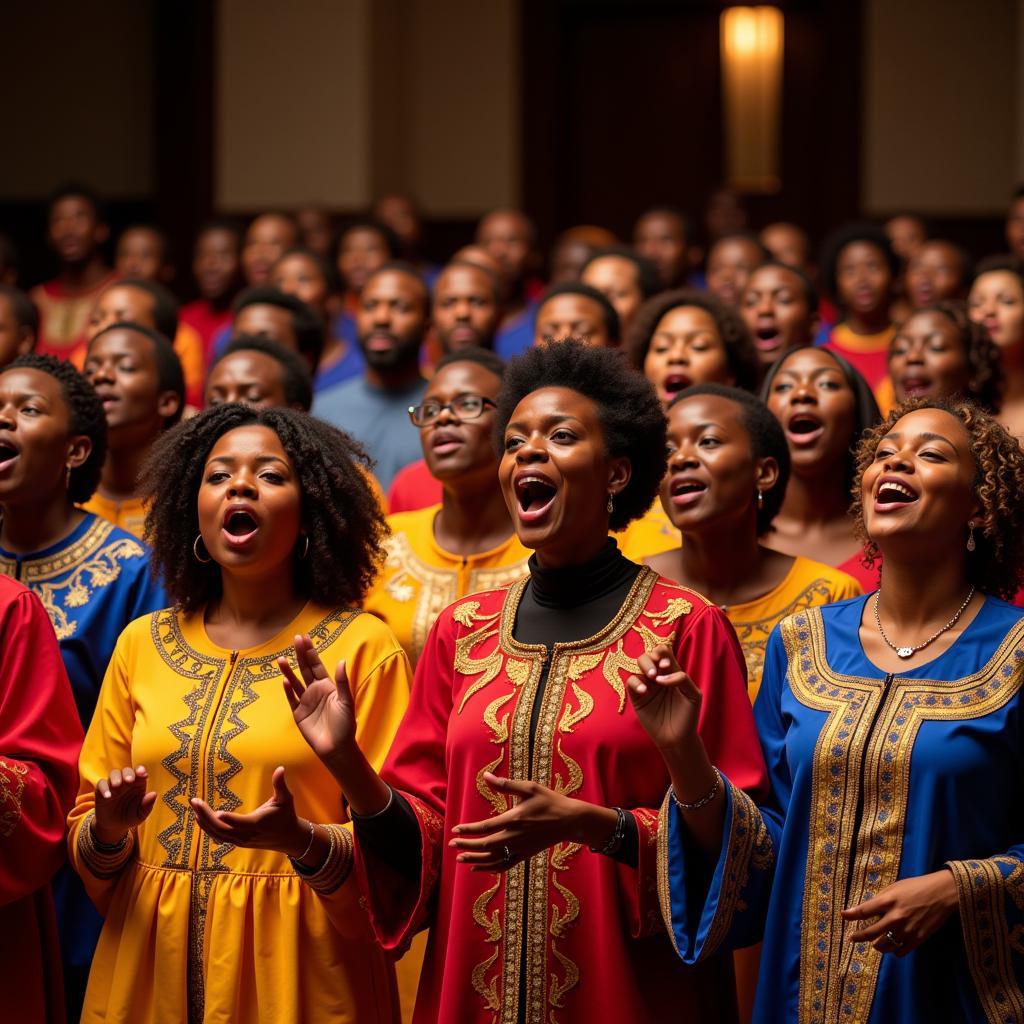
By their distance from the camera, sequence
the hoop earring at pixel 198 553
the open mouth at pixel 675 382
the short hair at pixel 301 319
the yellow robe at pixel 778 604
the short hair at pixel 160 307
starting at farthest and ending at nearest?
the short hair at pixel 301 319, the short hair at pixel 160 307, the open mouth at pixel 675 382, the yellow robe at pixel 778 604, the hoop earring at pixel 198 553

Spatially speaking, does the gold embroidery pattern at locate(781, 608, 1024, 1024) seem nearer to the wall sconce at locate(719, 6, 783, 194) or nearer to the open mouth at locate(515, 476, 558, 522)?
the open mouth at locate(515, 476, 558, 522)

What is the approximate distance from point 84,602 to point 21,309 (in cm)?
252

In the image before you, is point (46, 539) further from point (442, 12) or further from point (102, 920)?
point (442, 12)

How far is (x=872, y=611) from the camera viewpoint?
11.6 feet

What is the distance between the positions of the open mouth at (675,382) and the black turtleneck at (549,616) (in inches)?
86.8

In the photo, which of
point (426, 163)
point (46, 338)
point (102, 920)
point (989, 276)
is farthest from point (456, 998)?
point (426, 163)

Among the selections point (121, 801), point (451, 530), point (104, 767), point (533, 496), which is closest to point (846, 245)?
point (451, 530)

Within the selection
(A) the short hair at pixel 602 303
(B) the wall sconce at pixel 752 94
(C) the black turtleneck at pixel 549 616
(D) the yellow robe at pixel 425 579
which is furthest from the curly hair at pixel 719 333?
(B) the wall sconce at pixel 752 94

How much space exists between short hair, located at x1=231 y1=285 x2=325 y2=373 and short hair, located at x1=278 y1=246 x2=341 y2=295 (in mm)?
1309

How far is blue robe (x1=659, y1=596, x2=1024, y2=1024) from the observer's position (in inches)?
125

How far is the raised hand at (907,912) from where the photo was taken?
10.1 feet

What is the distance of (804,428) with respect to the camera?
513cm

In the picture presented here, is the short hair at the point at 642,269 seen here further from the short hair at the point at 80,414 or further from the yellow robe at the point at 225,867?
the yellow robe at the point at 225,867

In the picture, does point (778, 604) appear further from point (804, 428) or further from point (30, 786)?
point (30, 786)
